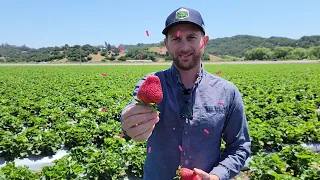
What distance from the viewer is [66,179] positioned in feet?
13.5

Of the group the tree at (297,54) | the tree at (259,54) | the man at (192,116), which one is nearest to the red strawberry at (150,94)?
→ the man at (192,116)

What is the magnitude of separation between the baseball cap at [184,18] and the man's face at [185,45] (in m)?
0.04

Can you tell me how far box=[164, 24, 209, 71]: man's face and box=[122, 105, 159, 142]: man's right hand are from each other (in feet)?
1.65

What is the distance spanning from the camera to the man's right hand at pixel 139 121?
146 centimetres

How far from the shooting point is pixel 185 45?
1.82m

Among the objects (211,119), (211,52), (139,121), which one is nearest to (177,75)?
(211,119)

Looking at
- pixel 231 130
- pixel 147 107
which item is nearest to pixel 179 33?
pixel 147 107

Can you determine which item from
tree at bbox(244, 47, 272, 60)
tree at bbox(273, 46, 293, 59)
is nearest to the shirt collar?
tree at bbox(244, 47, 272, 60)

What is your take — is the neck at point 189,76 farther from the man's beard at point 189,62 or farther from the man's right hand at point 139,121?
the man's right hand at point 139,121

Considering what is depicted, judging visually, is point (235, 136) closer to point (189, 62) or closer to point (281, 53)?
point (189, 62)

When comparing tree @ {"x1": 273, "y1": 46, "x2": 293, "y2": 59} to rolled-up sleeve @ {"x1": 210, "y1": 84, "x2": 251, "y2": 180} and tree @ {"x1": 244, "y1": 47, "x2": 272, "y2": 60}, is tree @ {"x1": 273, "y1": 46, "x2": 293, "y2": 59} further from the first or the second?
rolled-up sleeve @ {"x1": 210, "y1": 84, "x2": 251, "y2": 180}

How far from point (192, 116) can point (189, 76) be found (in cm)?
29

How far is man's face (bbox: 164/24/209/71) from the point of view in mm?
1826

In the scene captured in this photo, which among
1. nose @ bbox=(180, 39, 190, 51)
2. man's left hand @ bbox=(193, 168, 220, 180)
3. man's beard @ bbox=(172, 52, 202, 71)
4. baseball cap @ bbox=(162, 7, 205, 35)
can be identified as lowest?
man's left hand @ bbox=(193, 168, 220, 180)
